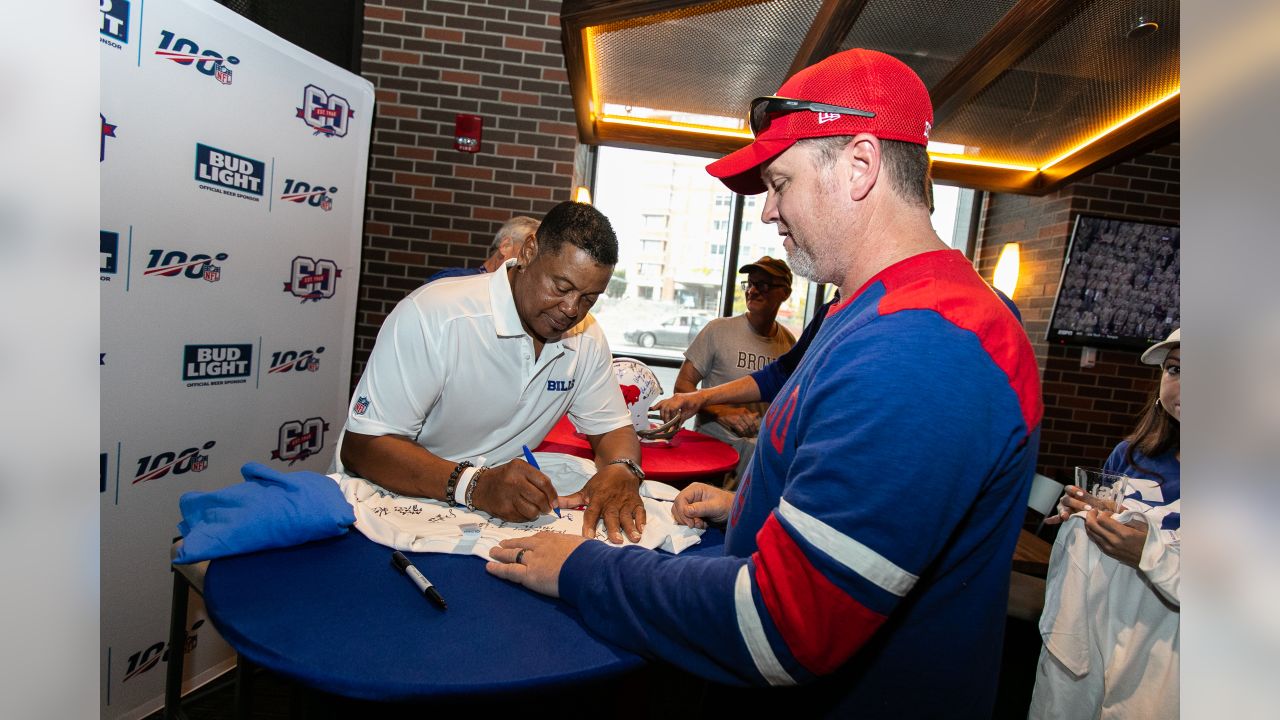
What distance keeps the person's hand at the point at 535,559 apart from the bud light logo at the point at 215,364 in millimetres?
1646

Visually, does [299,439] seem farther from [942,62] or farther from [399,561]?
[942,62]

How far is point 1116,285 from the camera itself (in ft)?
16.8

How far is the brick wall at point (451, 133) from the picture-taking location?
4410 millimetres

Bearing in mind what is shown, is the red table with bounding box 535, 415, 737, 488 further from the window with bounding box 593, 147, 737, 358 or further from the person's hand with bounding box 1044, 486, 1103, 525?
the window with bounding box 593, 147, 737, 358

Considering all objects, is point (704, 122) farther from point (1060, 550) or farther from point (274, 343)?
point (1060, 550)

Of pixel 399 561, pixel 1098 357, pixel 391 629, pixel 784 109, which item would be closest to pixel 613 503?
pixel 399 561

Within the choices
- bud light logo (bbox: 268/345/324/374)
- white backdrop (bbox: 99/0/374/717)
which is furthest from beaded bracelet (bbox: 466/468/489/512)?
bud light logo (bbox: 268/345/324/374)

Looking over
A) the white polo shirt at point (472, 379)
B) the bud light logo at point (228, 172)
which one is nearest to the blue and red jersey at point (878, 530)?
the white polo shirt at point (472, 379)

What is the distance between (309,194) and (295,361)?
691 mm

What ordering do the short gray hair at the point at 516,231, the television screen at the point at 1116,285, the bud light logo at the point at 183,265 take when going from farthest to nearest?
the television screen at the point at 1116,285
the short gray hair at the point at 516,231
the bud light logo at the point at 183,265

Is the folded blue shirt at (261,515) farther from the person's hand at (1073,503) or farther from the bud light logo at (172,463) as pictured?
the person's hand at (1073,503)

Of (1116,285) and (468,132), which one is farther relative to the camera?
(1116,285)

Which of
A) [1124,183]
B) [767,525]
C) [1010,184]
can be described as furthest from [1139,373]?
[767,525]
